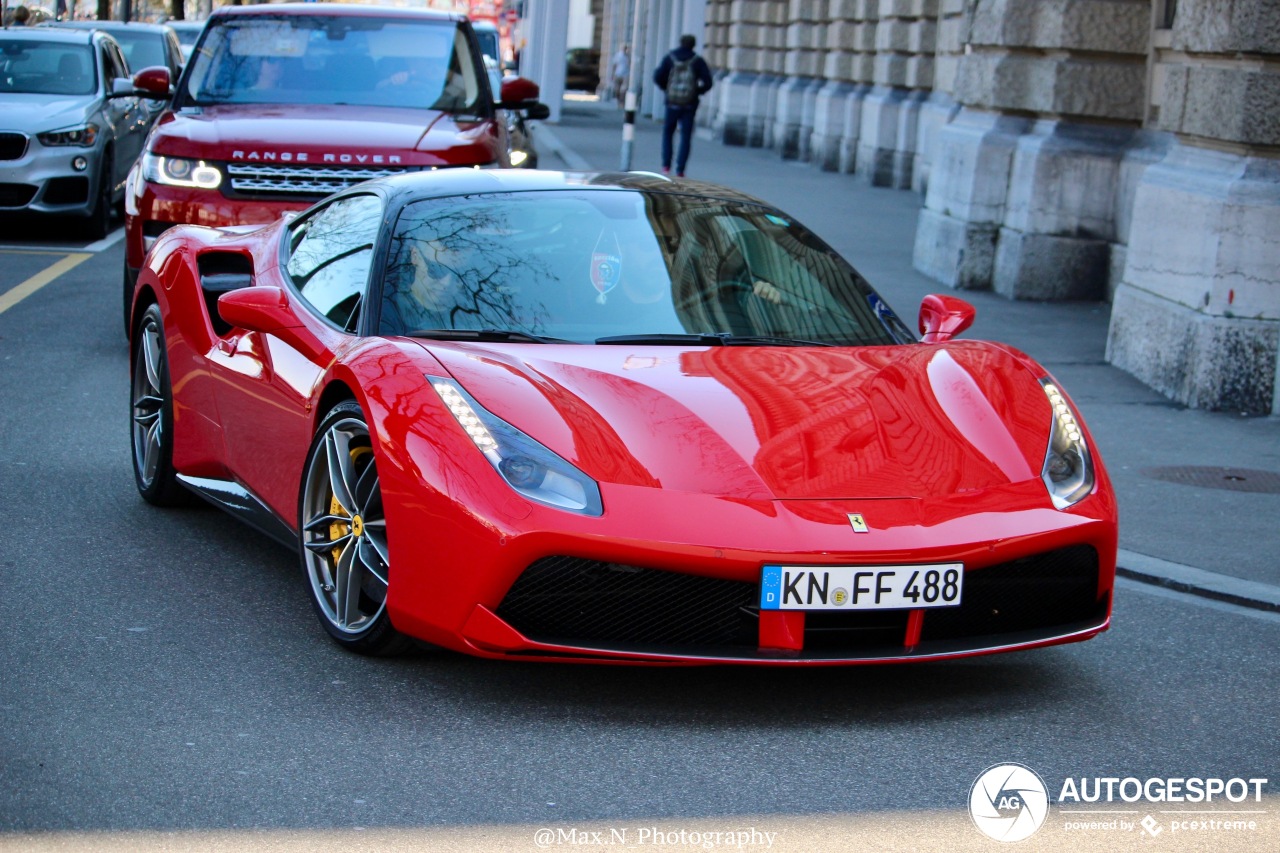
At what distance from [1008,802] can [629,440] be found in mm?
1244

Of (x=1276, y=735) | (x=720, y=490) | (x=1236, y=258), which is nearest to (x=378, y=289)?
(x=720, y=490)

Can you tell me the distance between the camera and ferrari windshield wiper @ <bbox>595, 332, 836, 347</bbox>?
524cm

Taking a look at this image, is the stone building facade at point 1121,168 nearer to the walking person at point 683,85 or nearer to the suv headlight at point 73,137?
the walking person at point 683,85

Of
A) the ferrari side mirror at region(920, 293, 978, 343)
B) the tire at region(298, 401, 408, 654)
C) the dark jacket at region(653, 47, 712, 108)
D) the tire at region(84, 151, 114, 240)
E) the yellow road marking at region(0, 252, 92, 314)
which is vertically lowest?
the yellow road marking at region(0, 252, 92, 314)

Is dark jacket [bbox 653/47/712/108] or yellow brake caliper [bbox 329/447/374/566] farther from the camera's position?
dark jacket [bbox 653/47/712/108]

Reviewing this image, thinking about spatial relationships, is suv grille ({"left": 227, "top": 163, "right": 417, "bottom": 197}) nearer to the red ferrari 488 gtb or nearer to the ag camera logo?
the red ferrari 488 gtb

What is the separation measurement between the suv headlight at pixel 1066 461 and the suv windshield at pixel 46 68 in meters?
13.0

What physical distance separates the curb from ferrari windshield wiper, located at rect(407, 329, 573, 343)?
7.61 ft

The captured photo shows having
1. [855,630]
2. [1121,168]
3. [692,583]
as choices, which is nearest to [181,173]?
[692,583]

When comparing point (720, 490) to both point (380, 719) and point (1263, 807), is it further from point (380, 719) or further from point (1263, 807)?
point (1263, 807)

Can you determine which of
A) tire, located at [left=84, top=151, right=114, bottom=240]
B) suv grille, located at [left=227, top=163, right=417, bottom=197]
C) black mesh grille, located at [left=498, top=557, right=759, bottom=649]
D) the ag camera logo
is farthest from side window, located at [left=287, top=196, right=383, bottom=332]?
tire, located at [left=84, top=151, right=114, bottom=240]

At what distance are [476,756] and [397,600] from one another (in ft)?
1.74

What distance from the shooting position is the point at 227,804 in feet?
12.6

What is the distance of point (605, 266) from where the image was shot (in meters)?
5.45
